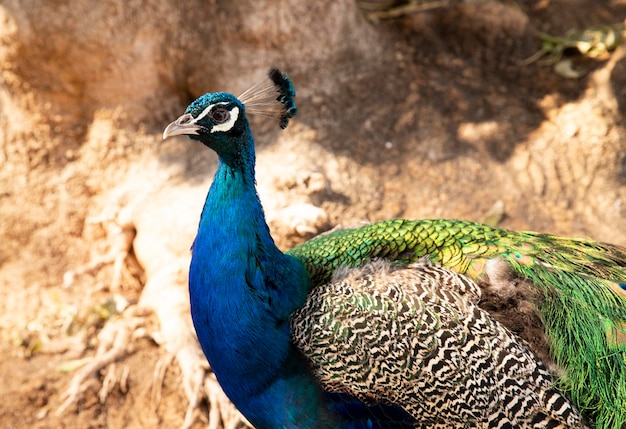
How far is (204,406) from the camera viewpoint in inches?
113

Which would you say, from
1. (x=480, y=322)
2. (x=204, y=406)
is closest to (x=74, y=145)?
(x=204, y=406)

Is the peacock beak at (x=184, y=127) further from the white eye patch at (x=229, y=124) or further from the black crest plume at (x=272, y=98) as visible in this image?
the black crest plume at (x=272, y=98)

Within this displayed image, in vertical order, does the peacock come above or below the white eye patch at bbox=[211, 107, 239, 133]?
below

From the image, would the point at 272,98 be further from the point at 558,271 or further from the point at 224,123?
the point at 558,271

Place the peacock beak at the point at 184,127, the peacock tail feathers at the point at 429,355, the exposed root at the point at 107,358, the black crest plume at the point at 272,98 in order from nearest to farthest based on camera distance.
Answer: the peacock tail feathers at the point at 429,355 → the peacock beak at the point at 184,127 → the black crest plume at the point at 272,98 → the exposed root at the point at 107,358

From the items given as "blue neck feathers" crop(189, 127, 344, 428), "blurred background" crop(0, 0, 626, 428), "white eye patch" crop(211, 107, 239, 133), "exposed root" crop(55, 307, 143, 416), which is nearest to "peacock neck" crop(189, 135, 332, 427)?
"blue neck feathers" crop(189, 127, 344, 428)

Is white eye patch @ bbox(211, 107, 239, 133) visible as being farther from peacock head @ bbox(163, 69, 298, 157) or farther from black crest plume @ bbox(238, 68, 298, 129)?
black crest plume @ bbox(238, 68, 298, 129)

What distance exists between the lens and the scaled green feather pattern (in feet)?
6.24

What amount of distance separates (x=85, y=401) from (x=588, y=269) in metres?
2.08

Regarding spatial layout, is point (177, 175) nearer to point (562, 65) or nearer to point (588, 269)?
point (588, 269)

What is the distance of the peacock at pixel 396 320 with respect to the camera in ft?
6.22

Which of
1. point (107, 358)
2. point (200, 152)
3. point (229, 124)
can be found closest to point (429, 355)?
point (229, 124)

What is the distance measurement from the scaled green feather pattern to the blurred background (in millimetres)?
818

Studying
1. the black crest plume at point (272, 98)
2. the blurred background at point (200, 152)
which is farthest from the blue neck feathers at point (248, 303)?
the blurred background at point (200, 152)
